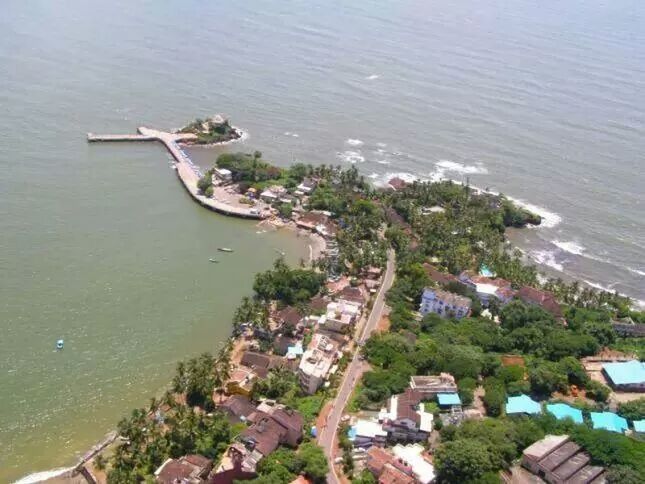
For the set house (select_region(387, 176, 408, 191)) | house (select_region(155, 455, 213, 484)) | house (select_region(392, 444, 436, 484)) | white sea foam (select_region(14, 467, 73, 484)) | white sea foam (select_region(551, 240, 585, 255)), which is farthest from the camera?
house (select_region(387, 176, 408, 191))

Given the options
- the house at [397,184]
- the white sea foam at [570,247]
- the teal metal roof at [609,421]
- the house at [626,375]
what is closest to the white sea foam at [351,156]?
the house at [397,184]

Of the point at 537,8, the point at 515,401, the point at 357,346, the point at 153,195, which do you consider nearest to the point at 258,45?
the point at 153,195

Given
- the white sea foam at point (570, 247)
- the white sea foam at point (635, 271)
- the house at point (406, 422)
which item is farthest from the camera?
the white sea foam at point (570, 247)

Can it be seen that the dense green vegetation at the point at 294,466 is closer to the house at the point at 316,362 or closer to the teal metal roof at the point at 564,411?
the house at the point at 316,362

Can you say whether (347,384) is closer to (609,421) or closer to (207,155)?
(609,421)

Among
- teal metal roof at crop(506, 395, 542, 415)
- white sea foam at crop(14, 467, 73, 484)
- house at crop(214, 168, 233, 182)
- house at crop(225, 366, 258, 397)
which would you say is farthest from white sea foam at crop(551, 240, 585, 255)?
white sea foam at crop(14, 467, 73, 484)

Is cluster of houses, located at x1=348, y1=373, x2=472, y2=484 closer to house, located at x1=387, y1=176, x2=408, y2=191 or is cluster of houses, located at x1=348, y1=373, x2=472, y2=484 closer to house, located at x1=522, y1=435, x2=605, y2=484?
house, located at x1=522, y1=435, x2=605, y2=484

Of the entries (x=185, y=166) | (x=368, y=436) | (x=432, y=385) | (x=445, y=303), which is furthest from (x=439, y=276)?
(x=185, y=166)

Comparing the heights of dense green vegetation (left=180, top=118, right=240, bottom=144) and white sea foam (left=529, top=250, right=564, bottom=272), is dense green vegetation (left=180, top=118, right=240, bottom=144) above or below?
above
